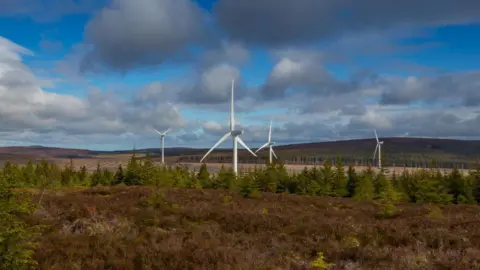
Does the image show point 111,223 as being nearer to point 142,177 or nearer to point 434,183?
point 434,183

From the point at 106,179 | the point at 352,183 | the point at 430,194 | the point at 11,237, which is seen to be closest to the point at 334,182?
the point at 352,183

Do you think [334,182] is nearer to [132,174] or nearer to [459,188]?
[459,188]

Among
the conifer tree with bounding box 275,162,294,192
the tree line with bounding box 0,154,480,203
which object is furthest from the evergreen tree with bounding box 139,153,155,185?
the conifer tree with bounding box 275,162,294,192

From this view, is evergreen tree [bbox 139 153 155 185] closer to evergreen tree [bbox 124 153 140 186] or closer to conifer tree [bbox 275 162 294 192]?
evergreen tree [bbox 124 153 140 186]

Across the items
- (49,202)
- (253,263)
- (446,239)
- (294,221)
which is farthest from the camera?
(49,202)

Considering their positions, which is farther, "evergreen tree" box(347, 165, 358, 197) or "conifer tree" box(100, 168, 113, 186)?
"conifer tree" box(100, 168, 113, 186)

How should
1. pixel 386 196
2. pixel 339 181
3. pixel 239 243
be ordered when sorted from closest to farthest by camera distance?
pixel 239 243, pixel 386 196, pixel 339 181

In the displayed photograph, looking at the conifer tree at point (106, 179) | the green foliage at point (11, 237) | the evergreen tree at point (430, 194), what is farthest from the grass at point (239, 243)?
the conifer tree at point (106, 179)

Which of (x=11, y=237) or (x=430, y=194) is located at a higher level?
(x=11, y=237)

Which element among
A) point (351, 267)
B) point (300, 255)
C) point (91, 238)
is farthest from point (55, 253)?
point (351, 267)

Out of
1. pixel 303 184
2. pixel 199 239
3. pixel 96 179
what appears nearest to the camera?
pixel 199 239

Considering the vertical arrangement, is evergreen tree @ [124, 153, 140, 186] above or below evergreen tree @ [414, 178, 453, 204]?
above
